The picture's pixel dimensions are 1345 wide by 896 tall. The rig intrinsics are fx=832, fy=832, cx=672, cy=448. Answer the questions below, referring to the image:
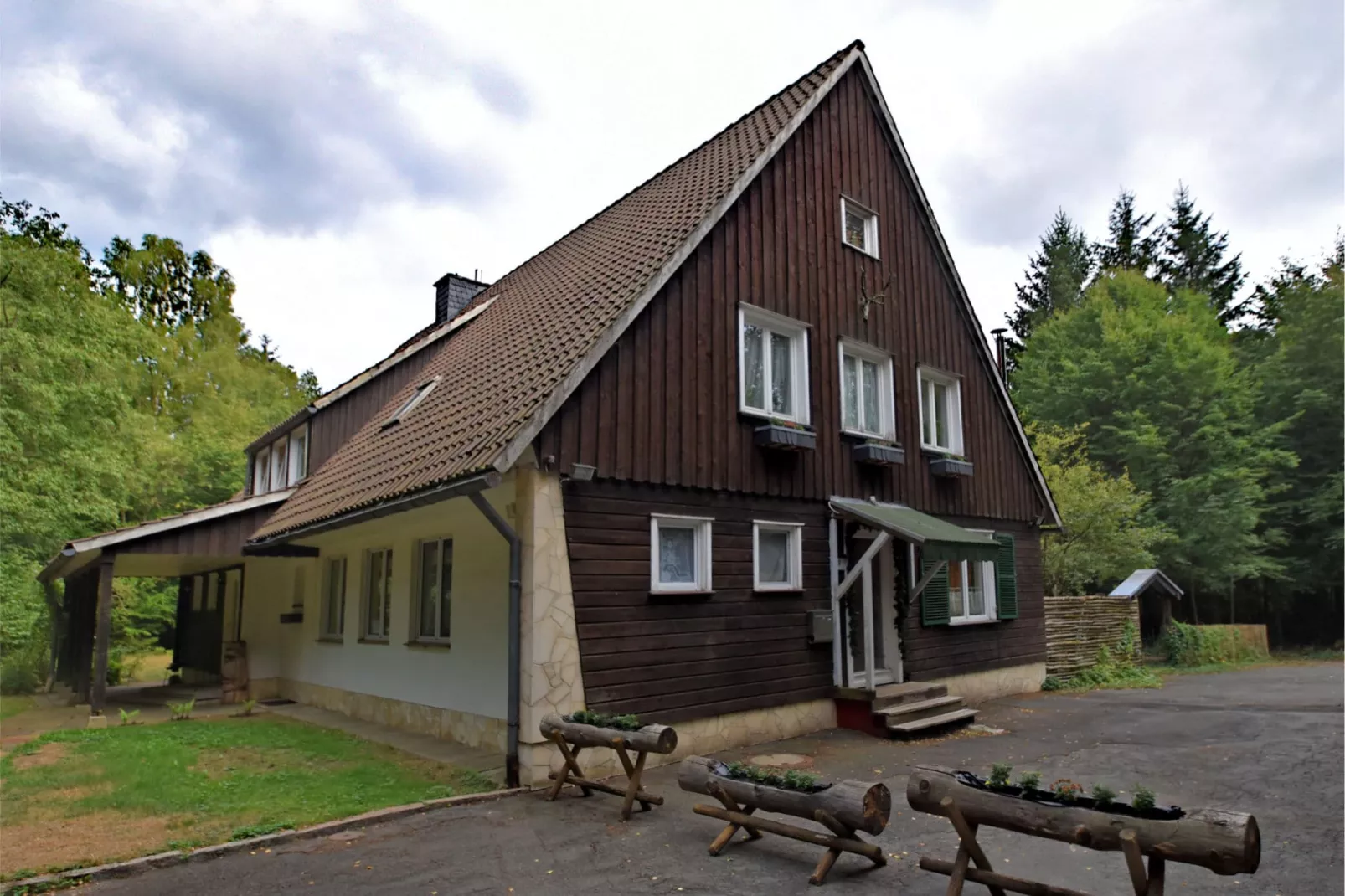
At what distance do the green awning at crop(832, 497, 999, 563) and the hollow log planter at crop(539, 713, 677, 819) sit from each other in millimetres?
4451

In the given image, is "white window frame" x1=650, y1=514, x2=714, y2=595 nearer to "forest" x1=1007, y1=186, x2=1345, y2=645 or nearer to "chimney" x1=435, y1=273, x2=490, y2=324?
"chimney" x1=435, y1=273, x2=490, y2=324

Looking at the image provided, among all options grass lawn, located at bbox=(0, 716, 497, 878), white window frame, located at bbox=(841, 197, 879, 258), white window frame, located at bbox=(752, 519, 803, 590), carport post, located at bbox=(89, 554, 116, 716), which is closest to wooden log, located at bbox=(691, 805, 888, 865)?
grass lawn, located at bbox=(0, 716, 497, 878)

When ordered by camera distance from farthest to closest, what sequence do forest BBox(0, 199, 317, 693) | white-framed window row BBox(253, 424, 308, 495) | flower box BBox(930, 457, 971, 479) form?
white-framed window row BBox(253, 424, 308, 495) → forest BBox(0, 199, 317, 693) → flower box BBox(930, 457, 971, 479)

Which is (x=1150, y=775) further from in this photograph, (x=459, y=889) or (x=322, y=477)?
(x=322, y=477)

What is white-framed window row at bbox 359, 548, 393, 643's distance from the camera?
11695mm

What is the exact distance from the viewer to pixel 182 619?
2006 centimetres

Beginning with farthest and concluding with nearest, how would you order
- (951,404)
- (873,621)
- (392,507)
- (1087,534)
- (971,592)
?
1. (1087,534)
2. (971,592)
3. (951,404)
4. (873,621)
5. (392,507)

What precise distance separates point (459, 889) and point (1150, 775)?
6.60 m

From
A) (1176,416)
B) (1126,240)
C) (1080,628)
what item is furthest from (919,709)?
(1126,240)

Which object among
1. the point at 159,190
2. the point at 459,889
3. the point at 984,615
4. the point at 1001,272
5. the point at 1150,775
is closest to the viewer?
the point at 459,889

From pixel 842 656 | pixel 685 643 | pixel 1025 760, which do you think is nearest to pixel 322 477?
pixel 685 643

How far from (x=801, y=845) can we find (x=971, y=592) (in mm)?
9038

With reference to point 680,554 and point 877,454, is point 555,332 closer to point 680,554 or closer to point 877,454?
point 680,554

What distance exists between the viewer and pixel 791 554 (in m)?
10.6
